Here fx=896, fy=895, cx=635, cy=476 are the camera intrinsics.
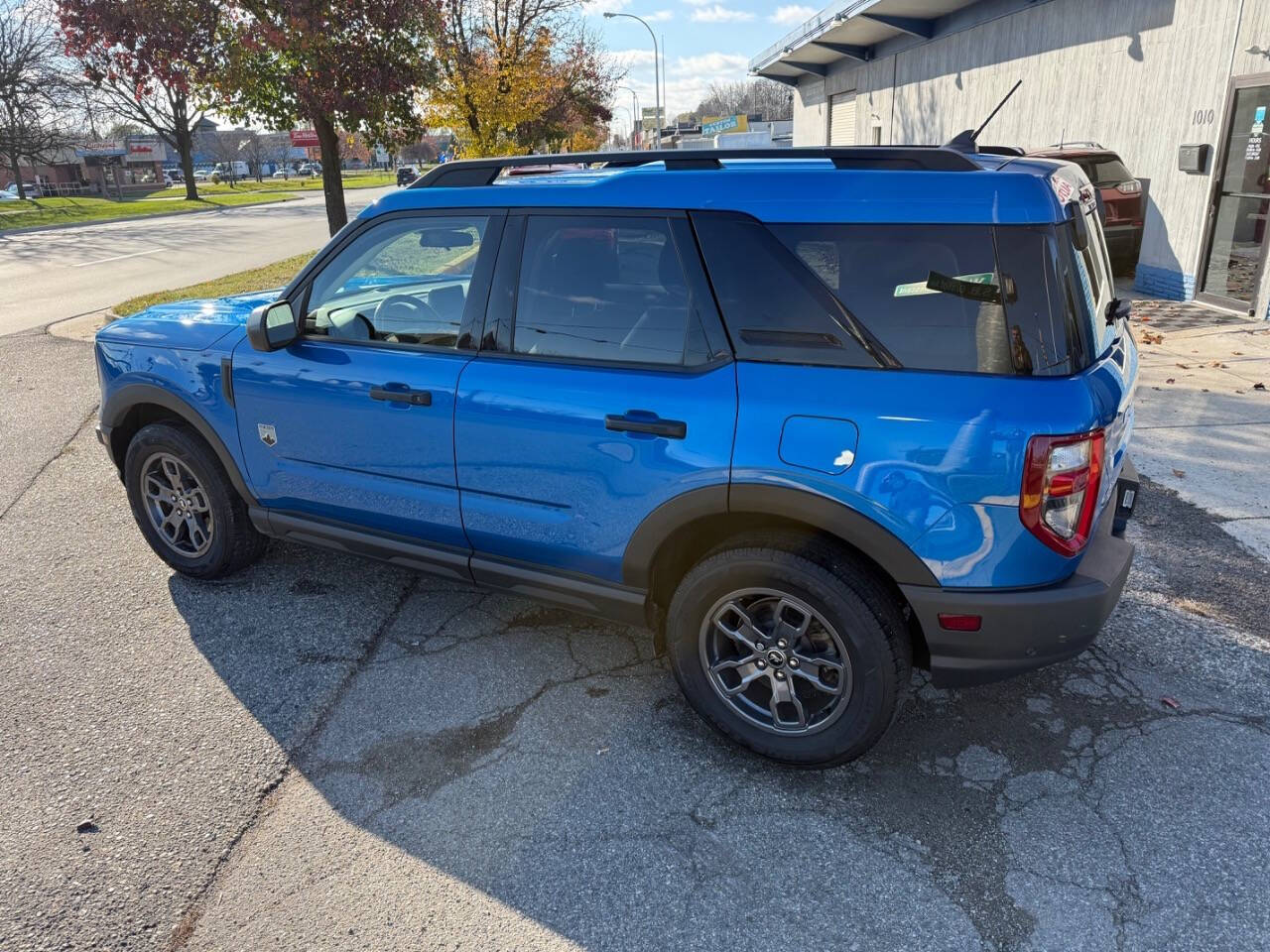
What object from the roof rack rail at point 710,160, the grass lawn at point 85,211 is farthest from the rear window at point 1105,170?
the grass lawn at point 85,211

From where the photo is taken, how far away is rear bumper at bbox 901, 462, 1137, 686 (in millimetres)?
2482

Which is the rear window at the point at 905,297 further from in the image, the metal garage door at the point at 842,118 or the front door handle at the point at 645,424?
the metal garage door at the point at 842,118

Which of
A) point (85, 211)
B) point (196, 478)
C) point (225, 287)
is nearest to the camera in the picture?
point (196, 478)

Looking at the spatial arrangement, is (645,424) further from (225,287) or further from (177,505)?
(225,287)

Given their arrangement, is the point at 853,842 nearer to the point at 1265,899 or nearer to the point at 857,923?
the point at 857,923

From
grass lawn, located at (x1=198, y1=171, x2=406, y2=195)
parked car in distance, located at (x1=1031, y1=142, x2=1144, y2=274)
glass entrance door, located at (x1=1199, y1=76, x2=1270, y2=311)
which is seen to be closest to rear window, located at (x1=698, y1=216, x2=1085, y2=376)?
glass entrance door, located at (x1=1199, y1=76, x2=1270, y2=311)

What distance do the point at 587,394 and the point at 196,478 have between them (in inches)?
85.1

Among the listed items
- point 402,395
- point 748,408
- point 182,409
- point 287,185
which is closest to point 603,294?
point 748,408

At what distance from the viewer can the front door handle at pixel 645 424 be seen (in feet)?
9.00

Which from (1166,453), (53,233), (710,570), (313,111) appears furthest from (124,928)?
(53,233)

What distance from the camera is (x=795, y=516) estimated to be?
2609 mm

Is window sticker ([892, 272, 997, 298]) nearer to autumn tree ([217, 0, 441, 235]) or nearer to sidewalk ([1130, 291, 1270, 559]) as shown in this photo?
sidewalk ([1130, 291, 1270, 559])

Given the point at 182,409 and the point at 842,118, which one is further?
the point at 842,118

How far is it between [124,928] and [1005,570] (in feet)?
8.26
